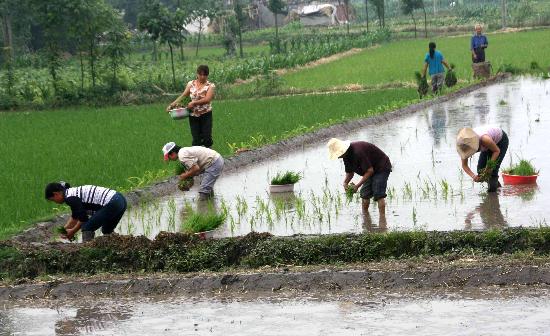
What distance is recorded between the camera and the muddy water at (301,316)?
7.38 meters

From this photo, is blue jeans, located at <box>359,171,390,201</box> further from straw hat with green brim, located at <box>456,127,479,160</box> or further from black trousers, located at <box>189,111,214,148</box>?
black trousers, located at <box>189,111,214,148</box>

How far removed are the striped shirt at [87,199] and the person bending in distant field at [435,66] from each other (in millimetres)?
13820

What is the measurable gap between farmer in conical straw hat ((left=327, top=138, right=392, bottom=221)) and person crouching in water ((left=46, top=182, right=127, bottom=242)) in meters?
2.09

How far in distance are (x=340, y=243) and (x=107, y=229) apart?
2368 millimetres

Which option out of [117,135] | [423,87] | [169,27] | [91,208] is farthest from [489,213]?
[169,27]

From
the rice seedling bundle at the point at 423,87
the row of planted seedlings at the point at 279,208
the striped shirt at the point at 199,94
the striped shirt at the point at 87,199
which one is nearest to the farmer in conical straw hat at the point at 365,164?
the row of planted seedlings at the point at 279,208

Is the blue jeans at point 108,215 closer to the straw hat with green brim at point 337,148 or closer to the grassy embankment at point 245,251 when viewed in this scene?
the grassy embankment at point 245,251

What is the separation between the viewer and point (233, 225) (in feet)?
36.6

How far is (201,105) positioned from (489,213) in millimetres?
4861

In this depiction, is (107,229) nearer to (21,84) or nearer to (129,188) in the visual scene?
(129,188)

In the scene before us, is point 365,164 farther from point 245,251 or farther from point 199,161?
point 199,161

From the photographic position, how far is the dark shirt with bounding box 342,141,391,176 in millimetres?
10648

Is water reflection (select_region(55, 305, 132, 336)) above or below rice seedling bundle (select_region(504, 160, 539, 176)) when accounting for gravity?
below

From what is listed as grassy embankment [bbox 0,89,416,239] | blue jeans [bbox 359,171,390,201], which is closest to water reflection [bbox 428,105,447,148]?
grassy embankment [bbox 0,89,416,239]
